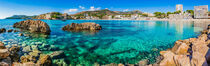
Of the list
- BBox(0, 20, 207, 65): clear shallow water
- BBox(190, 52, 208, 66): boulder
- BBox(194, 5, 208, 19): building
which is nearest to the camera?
BBox(190, 52, 208, 66): boulder

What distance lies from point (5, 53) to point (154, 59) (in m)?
12.6

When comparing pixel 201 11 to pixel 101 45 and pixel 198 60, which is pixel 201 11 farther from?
pixel 198 60

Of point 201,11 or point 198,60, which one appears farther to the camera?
point 201,11

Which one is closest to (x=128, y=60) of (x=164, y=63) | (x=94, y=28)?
(x=164, y=63)

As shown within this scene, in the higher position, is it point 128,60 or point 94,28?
point 94,28

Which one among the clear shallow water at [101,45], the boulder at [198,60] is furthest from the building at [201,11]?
the boulder at [198,60]

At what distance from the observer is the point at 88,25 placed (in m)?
41.4

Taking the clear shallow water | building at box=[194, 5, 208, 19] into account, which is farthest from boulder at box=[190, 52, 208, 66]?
building at box=[194, 5, 208, 19]

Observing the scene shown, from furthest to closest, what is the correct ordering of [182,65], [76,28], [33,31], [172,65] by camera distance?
1. [76,28]
2. [33,31]
3. [172,65]
4. [182,65]

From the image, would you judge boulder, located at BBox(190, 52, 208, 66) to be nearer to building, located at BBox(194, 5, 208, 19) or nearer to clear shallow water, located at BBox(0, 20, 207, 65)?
clear shallow water, located at BBox(0, 20, 207, 65)

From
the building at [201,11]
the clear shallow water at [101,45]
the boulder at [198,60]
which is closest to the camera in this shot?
the boulder at [198,60]

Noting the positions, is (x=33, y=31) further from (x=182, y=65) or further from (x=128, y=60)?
(x=182, y=65)

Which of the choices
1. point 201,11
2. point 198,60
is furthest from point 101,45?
point 201,11

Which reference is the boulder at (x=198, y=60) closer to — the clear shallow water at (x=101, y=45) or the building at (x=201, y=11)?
the clear shallow water at (x=101, y=45)
